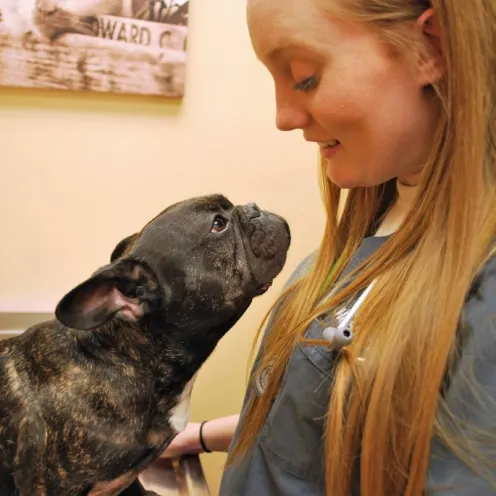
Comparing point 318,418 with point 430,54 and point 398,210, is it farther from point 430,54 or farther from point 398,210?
point 430,54

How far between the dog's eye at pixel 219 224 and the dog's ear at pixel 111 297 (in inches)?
6.0

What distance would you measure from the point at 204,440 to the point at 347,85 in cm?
89

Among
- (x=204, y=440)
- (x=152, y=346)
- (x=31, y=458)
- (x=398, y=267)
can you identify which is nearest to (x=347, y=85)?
(x=398, y=267)

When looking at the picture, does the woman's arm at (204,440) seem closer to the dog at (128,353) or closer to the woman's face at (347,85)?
the dog at (128,353)

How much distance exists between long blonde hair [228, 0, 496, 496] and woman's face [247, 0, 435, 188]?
31 mm

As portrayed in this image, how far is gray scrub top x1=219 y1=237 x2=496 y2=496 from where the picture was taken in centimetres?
60

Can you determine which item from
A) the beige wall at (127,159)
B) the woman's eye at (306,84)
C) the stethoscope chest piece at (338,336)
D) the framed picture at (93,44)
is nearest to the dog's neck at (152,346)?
the stethoscope chest piece at (338,336)

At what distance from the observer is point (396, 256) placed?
30.2 inches

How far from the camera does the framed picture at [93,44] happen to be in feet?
4.44

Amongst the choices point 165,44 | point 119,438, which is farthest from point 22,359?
point 165,44

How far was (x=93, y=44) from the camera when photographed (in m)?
1.38

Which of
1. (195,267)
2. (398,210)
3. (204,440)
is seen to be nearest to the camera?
(398,210)

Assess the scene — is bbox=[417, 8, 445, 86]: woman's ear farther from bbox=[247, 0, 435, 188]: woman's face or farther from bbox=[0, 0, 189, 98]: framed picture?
bbox=[0, 0, 189, 98]: framed picture

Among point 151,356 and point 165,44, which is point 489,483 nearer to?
point 151,356
